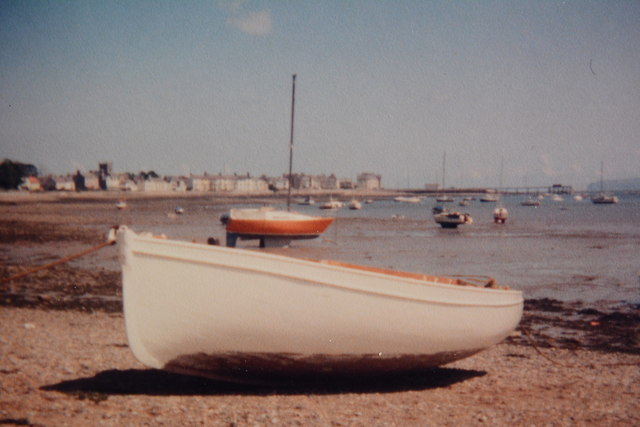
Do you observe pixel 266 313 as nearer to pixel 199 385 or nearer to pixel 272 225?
pixel 199 385

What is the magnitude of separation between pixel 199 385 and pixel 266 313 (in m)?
1.78

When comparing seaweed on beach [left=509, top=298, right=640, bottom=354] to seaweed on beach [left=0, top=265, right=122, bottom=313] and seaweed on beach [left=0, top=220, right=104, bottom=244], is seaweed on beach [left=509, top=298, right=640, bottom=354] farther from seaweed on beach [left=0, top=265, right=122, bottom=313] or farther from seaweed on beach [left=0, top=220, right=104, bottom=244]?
seaweed on beach [left=0, top=220, right=104, bottom=244]

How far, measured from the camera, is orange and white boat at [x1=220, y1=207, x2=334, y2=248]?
28812 mm

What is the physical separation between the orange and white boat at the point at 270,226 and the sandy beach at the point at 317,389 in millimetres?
16532

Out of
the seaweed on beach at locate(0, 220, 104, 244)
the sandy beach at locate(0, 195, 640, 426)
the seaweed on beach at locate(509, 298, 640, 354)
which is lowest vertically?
the seaweed on beach at locate(0, 220, 104, 244)

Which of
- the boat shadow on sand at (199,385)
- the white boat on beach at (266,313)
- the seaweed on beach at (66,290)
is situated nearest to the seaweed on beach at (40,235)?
the seaweed on beach at (66,290)

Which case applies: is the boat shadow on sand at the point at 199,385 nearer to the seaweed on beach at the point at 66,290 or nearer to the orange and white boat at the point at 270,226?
the seaweed on beach at the point at 66,290

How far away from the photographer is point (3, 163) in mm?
111562

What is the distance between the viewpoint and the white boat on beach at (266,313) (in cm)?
626

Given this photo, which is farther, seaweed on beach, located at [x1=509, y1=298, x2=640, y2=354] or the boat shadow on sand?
seaweed on beach, located at [x1=509, y1=298, x2=640, y2=354]

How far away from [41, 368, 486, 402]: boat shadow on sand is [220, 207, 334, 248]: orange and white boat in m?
19.9

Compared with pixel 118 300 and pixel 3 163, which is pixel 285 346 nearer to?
pixel 118 300

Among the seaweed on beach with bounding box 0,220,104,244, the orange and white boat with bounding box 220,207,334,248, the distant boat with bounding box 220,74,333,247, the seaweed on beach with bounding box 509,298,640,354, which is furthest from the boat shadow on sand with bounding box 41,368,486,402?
the seaweed on beach with bounding box 0,220,104,244

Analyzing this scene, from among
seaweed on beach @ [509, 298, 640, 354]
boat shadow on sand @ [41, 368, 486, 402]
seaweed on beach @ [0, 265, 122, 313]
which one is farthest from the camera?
seaweed on beach @ [0, 265, 122, 313]
